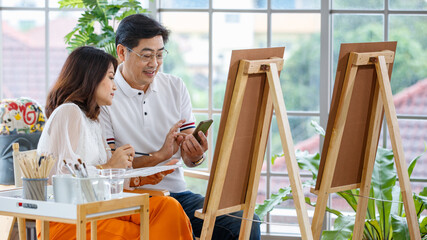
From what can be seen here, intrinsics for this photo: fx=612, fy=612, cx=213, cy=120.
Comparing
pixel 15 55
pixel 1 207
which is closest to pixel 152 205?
pixel 1 207

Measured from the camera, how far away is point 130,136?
2.94 metres

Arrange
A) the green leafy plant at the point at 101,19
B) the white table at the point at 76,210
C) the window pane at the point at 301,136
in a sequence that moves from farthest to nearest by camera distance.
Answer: the window pane at the point at 301,136, the green leafy plant at the point at 101,19, the white table at the point at 76,210

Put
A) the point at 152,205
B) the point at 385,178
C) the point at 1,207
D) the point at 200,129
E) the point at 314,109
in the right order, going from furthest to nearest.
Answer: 1. the point at 314,109
2. the point at 385,178
3. the point at 200,129
4. the point at 152,205
5. the point at 1,207

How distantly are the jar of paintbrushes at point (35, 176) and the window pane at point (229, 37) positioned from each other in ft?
7.65

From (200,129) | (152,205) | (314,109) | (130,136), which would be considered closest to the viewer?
(152,205)

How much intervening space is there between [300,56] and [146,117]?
1571 mm

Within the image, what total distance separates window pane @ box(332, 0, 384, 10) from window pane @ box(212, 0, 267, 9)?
0.49 metres

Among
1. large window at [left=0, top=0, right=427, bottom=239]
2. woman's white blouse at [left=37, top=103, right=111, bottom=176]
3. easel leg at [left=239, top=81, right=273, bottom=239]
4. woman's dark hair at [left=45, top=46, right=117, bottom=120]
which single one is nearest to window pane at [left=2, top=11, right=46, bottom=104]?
large window at [left=0, top=0, right=427, bottom=239]

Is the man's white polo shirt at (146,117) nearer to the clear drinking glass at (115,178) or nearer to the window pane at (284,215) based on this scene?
the clear drinking glass at (115,178)

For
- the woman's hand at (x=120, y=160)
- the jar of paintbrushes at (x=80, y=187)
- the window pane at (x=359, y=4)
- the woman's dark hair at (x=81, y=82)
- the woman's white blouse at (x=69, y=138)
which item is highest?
the window pane at (x=359, y=4)

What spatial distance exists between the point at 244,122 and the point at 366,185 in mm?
745

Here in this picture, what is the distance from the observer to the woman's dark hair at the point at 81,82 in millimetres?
2529

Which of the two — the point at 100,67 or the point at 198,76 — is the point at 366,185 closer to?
the point at 100,67

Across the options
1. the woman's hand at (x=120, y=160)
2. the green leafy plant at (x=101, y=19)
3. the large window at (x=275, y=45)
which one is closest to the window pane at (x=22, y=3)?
the large window at (x=275, y=45)
